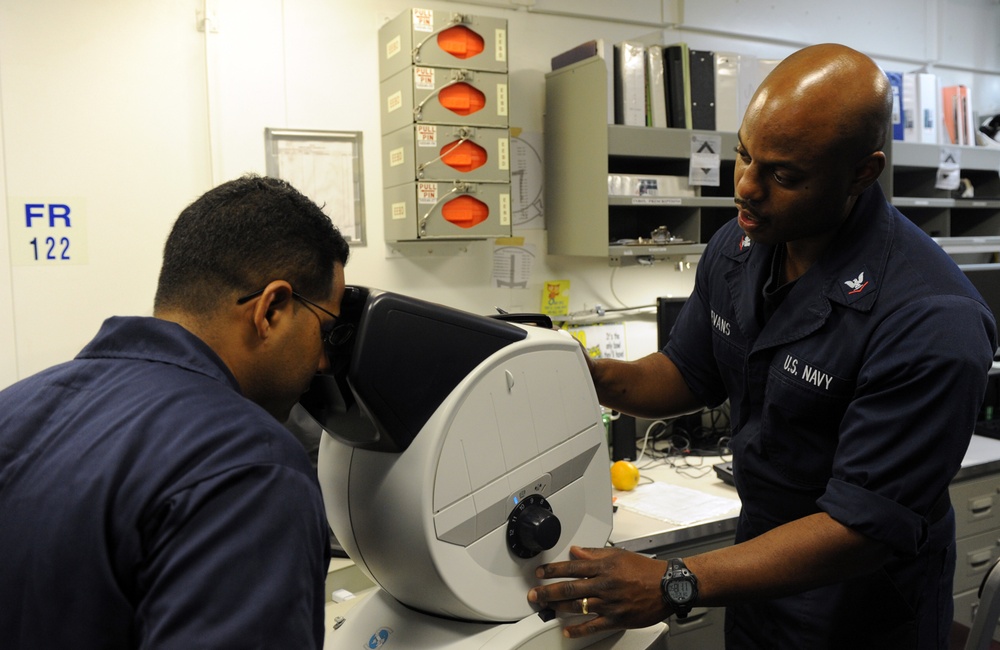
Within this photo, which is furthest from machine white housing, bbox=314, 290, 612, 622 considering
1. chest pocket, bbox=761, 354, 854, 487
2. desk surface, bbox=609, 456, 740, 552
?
desk surface, bbox=609, 456, 740, 552

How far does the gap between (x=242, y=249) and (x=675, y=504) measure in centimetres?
162

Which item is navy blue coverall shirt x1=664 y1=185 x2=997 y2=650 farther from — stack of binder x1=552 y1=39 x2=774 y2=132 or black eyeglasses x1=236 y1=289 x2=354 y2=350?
stack of binder x1=552 y1=39 x2=774 y2=132

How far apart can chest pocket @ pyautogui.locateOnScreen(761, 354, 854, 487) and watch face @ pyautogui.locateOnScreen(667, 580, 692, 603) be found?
26 cm

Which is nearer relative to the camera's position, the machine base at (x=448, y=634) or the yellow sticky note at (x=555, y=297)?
the machine base at (x=448, y=634)

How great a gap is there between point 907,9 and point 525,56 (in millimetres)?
1947

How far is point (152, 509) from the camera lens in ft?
2.04

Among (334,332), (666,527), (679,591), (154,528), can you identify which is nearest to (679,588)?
(679,591)

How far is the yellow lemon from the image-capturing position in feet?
7.41

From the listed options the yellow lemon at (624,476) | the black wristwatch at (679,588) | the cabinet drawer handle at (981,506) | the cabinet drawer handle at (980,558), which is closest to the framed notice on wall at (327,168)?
the yellow lemon at (624,476)

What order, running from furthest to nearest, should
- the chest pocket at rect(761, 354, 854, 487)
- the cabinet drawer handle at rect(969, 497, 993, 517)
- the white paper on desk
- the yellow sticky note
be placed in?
the yellow sticky note < the cabinet drawer handle at rect(969, 497, 993, 517) < the white paper on desk < the chest pocket at rect(761, 354, 854, 487)

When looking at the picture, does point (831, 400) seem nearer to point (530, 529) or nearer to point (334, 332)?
point (530, 529)

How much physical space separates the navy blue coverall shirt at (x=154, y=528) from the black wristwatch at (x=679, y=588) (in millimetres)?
482

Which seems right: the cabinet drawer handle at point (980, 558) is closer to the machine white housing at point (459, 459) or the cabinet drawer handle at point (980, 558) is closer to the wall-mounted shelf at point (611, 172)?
the wall-mounted shelf at point (611, 172)

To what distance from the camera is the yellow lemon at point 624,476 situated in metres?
2.26
